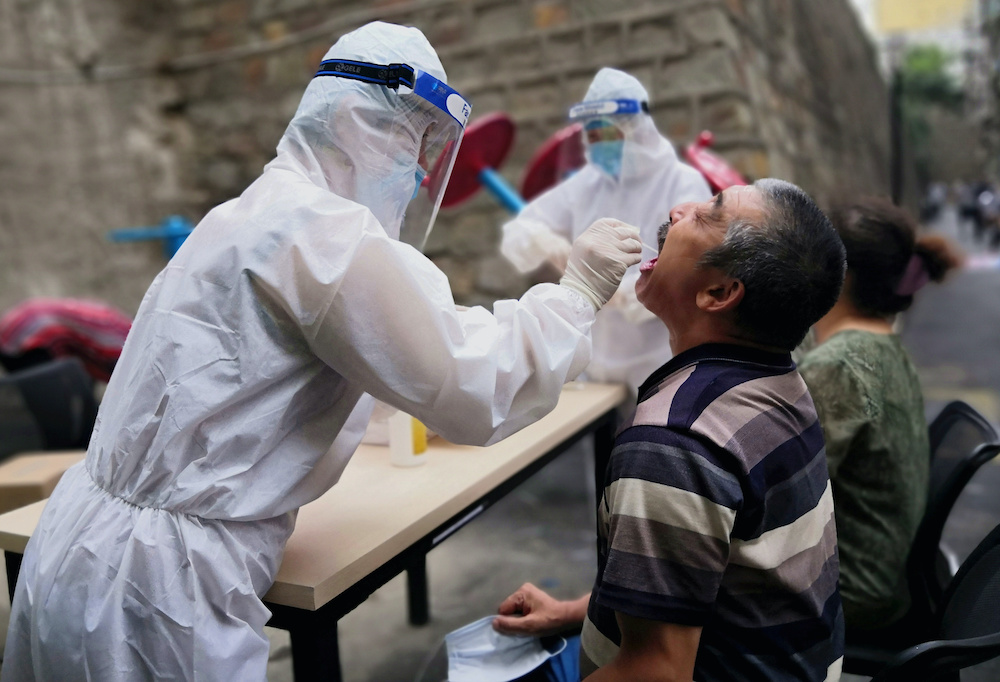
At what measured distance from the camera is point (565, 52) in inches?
159

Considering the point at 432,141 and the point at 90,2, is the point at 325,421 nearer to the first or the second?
the point at 432,141

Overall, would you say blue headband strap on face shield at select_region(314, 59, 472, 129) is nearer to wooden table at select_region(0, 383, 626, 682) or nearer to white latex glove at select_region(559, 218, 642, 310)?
white latex glove at select_region(559, 218, 642, 310)

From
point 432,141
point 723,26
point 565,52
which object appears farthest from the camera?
point 565,52

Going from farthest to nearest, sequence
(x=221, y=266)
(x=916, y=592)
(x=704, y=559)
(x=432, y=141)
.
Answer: (x=916, y=592) → (x=432, y=141) → (x=221, y=266) → (x=704, y=559)

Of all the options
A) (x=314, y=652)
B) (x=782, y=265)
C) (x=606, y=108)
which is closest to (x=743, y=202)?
(x=782, y=265)

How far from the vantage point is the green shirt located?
140 centimetres

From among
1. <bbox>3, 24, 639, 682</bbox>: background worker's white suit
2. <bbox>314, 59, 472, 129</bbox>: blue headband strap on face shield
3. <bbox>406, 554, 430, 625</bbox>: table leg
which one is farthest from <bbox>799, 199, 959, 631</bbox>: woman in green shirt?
<bbox>406, 554, 430, 625</bbox>: table leg

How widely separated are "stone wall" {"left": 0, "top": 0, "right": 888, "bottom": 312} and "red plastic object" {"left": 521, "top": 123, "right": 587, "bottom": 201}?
2.95ft

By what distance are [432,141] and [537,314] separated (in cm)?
39

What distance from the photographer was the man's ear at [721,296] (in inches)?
40.0

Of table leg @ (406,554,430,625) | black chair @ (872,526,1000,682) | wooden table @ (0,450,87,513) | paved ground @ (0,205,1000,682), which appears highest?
black chair @ (872,526,1000,682)

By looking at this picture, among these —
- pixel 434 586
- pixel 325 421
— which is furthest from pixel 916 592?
pixel 434 586

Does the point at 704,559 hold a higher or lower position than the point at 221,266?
lower

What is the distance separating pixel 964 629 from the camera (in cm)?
111
